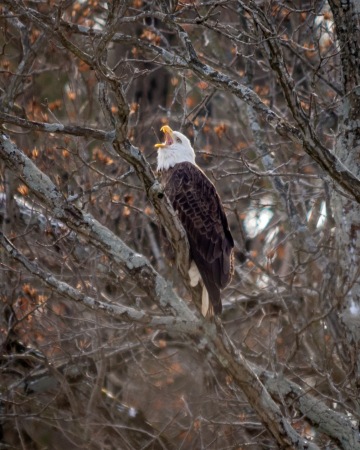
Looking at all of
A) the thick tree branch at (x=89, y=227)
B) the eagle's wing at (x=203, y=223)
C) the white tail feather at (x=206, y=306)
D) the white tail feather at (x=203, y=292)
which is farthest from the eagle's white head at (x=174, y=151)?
the thick tree branch at (x=89, y=227)

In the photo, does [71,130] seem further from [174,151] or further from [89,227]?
[174,151]

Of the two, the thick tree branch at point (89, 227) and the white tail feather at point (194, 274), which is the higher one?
the thick tree branch at point (89, 227)

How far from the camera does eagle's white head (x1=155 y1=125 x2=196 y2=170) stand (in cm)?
732

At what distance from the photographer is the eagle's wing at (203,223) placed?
6480 mm

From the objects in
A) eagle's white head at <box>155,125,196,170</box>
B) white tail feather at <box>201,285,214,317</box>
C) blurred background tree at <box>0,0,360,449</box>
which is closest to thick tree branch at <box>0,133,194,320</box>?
blurred background tree at <box>0,0,360,449</box>

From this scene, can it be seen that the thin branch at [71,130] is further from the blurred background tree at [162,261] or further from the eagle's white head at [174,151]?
the eagle's white head at [174,151]

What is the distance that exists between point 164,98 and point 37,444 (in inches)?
233

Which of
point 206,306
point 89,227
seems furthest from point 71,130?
point 206,306

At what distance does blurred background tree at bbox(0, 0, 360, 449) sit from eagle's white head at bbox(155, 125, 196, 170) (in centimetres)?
17

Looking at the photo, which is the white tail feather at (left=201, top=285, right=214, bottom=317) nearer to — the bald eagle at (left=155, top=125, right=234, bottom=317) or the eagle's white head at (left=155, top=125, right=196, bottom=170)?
the bald eagle at (left=155, top=125, right=234, bottom=317)

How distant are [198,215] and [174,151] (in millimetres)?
711

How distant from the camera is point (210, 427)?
23.5ft

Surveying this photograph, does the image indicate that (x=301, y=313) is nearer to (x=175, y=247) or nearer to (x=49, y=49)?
(x=175, y=247)

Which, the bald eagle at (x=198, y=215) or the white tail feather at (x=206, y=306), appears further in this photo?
the bald eagle at (x=198, y=215)
